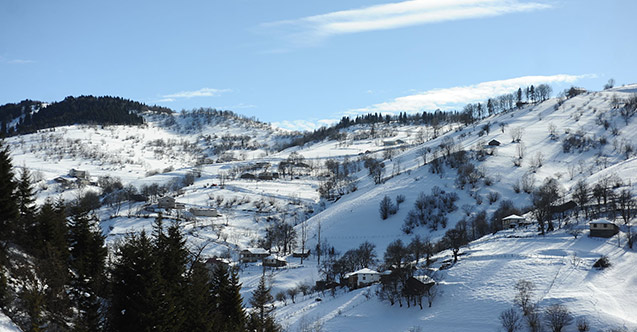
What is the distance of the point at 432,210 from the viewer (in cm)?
9231

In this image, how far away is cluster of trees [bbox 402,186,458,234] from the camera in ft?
288

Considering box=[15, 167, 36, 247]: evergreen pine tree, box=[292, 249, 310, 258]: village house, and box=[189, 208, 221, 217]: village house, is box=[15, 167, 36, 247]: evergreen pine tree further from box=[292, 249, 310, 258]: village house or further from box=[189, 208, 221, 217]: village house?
box=[189, 208, 221, 217]: village house

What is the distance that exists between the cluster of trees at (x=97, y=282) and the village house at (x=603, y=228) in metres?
45.7

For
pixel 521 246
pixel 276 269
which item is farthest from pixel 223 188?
pixel 521 246

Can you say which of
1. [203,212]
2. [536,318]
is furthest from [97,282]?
[203,212]

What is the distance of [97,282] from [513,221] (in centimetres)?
6566

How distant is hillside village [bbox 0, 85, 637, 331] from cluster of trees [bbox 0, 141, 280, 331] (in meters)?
1.06

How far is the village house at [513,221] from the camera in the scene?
71975mm

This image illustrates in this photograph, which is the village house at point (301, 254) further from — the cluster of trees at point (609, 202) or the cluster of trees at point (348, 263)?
the cluster of trees at point (609, 202)

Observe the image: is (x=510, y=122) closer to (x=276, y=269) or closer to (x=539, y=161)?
(x=539, y=161)

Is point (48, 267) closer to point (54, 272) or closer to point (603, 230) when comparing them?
point (54, 272)

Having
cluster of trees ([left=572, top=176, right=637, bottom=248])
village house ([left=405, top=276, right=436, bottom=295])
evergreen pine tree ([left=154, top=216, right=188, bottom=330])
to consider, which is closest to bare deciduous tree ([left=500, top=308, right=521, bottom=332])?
village house ([left=405, top=276, right=436, bottom=295])

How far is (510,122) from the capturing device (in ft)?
490

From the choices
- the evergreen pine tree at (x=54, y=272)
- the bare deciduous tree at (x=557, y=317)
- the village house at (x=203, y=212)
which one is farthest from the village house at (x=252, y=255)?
the evergreen pine tree at (x=54, y=272)
